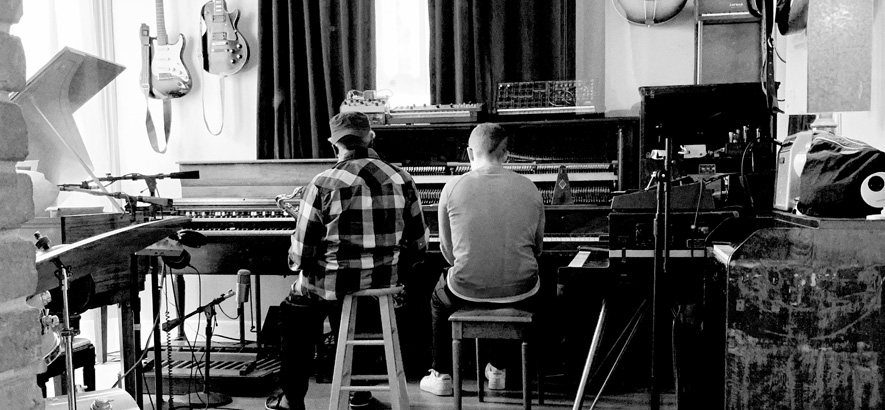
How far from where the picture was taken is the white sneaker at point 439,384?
370 centimetres

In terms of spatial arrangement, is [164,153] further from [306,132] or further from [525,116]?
[525,116]

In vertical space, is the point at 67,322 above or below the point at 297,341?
above

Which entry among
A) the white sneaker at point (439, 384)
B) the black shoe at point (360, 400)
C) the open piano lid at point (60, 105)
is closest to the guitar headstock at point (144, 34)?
the open piano lid at point (60, 105)

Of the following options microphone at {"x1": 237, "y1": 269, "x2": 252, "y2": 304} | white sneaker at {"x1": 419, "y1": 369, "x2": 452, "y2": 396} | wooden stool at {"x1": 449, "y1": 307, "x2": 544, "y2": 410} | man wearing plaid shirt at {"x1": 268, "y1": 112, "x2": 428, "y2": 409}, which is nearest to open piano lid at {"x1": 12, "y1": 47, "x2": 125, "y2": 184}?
microphone at {"x1": 237, "y1": 269, "x2": 252, "y2": 304}

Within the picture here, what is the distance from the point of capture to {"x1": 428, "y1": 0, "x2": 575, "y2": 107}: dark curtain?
4.32 meters

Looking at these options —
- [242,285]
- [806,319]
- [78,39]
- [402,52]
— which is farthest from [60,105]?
[806,319]

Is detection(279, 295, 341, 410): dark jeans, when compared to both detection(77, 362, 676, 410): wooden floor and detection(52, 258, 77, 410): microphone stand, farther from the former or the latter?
detection(52, 258, 77, 410): microphone stand

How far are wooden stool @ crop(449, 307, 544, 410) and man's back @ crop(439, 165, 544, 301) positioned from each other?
15 centimetres

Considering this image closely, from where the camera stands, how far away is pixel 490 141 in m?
3.37

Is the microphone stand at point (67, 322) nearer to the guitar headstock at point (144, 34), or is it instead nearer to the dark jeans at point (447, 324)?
the dark jeans at point (447, 324)

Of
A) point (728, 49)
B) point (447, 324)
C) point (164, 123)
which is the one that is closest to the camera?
point (447, 324)

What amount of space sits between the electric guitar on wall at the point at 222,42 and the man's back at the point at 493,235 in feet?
7.29

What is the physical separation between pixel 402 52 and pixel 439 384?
2.22 m

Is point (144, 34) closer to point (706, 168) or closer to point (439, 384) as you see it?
point (439, 384)
